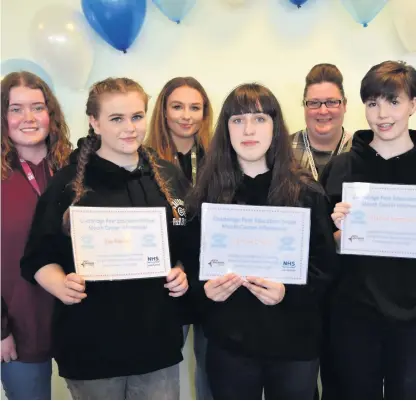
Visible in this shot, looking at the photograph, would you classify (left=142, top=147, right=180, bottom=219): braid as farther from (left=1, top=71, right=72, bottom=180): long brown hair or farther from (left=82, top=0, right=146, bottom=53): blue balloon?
(left=82, top=0, right=146, bottom=53): blue balloon

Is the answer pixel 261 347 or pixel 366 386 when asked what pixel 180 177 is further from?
pixel 366 386

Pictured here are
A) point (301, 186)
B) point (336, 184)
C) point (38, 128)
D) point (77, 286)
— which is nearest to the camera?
point (77, 286)

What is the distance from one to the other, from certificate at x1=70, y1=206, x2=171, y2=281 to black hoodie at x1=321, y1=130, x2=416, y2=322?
70cm

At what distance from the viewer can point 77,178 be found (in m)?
1.66

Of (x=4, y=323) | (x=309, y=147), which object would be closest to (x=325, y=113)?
(x=309, y=147)

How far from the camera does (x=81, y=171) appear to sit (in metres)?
1.67

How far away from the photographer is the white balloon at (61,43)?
2.67 meters

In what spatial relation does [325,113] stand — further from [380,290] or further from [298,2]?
[380,290]

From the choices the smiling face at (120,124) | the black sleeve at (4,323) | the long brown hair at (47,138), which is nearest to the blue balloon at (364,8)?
the smiling face at (120,124)

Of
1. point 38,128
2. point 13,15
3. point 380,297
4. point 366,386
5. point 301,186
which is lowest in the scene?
point 366,386

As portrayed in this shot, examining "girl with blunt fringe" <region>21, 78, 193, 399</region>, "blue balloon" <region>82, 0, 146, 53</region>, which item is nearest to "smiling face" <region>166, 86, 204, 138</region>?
"blue balloon" <region>82, 0, 146, 53</region>

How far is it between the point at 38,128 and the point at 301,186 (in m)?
1.18

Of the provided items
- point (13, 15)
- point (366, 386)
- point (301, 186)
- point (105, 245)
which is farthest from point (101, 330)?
point (13, 15)

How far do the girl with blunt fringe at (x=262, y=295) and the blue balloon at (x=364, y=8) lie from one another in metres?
1.50
